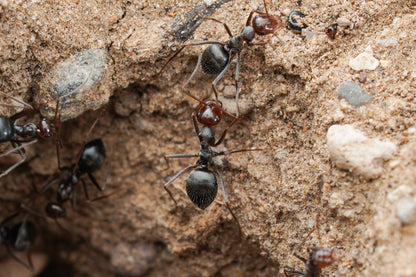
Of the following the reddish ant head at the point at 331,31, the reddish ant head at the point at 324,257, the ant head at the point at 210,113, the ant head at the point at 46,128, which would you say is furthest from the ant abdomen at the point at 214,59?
the reddish ant head at the point at 324,257

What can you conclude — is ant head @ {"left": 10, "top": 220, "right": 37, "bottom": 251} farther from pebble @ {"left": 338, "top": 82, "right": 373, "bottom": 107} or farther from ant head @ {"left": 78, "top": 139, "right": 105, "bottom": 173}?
pebble @ {"left": 338, "top": 82, "right": 373, "bottom": 107}

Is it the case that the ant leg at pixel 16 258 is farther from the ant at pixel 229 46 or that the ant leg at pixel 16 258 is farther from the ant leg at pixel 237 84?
the ant leg at pixel 237 84

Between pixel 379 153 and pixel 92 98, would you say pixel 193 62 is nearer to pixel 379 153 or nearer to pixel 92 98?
pixel 92 98

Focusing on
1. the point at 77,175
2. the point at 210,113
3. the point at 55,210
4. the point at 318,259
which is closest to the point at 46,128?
the point at 77,175

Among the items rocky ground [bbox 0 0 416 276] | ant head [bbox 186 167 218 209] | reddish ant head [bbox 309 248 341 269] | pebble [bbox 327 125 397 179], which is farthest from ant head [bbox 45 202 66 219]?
pebble [bbox 327 125 397 179]

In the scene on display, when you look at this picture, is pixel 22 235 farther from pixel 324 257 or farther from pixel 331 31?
pixel 331 31

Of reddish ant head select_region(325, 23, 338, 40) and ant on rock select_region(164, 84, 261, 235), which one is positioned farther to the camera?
ant on rock select_region(164, 84, 261, 235)

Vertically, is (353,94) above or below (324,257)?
above
